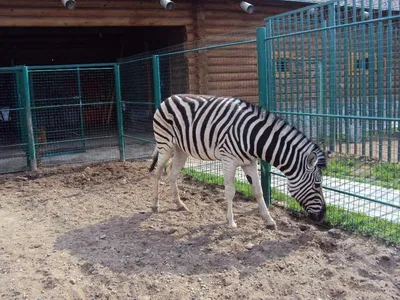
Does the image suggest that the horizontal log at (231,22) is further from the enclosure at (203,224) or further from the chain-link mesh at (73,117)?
the chain-link mesh at (73,117)

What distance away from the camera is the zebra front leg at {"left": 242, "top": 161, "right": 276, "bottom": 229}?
198 inches

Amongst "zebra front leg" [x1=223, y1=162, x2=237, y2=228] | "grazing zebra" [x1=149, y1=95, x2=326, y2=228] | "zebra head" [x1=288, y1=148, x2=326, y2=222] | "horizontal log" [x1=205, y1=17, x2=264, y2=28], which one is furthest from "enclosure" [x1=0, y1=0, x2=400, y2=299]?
"horizontal log" [x1=205, y1=17, x2=264, y2=28]

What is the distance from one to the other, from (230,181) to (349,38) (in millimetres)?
5198

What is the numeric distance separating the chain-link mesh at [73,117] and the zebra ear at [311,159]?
5259 millimetres

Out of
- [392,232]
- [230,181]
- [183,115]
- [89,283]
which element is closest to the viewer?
[89,283]

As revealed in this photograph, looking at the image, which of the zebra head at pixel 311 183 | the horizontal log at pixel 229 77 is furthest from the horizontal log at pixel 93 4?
the zebra head at pixel 311 183

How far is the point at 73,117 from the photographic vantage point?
1323 cm

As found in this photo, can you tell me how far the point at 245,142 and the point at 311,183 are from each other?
85 cm

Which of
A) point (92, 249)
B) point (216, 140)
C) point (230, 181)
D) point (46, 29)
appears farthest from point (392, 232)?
point (46, 29)

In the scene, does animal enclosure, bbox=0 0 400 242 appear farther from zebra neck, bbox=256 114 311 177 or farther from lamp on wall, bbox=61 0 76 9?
lamp on wall, bbox=61 0 76 9

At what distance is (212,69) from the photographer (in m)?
11.7

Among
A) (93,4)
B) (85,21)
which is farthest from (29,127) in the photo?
(93,4)

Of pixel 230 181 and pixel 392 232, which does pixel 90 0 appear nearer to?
pixel 230 181

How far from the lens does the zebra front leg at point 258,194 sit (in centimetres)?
502
